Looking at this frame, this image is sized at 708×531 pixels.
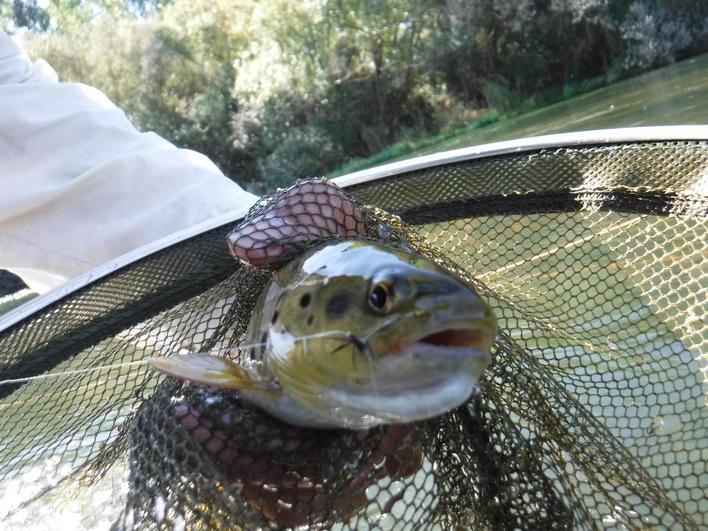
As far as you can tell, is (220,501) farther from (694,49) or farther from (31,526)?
(694,49)

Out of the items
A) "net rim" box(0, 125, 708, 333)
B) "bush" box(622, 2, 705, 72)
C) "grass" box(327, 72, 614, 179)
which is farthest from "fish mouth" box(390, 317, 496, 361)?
"bush" box(622, 2, 705, 72)

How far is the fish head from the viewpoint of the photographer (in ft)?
2.67

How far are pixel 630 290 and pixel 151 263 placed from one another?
1260 millimetres

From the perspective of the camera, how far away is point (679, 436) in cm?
156

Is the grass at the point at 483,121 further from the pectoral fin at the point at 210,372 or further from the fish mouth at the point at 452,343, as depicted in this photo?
the fish mouth at the point at 452,343

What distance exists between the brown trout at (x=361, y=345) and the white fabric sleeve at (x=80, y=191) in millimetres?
983

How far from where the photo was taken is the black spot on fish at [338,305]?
0.94 metres

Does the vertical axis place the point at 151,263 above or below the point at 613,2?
above

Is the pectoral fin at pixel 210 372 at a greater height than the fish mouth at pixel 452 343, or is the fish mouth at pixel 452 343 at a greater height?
the fish mouth at pixel 452 343

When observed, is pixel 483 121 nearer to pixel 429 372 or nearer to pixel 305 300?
pixel 305 300

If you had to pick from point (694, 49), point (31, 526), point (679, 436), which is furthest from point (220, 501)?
point (694, 49)

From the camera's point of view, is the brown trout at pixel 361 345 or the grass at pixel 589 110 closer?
the brown trout at pixel 361 345

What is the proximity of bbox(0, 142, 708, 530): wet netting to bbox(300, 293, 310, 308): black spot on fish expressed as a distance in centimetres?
19

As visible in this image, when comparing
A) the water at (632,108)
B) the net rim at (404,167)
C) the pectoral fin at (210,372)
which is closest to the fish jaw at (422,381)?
the pectoral fin at (210,372)
